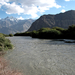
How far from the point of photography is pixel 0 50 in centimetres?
1497

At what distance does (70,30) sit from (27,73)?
51.9m

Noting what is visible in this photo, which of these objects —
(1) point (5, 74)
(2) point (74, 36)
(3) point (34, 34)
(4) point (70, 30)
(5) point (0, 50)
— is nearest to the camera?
(1) point (5, 74)

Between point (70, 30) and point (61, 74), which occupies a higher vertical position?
point (70, 30)

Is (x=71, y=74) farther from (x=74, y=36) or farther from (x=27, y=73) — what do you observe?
(x=74, y=36)

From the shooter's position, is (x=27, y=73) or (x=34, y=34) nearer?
(x=27, y=73)

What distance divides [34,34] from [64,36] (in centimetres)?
2685

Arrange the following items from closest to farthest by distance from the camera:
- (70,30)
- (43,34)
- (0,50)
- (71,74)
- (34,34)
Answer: (71,74)
(0,50)
(70,30)
(43,34)
(34,34)

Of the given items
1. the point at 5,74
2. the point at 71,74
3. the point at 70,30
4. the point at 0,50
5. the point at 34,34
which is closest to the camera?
the point at 5,74

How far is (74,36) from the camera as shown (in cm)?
4956

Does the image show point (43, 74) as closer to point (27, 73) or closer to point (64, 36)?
point (27, 73)

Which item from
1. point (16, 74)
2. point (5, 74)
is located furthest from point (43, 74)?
point (5, 74)

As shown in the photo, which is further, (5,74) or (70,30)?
(70,30)

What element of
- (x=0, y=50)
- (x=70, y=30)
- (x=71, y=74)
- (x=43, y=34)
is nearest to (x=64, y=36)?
(x=70, y=30)

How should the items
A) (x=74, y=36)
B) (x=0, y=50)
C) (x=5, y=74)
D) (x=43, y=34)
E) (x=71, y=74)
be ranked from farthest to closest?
(x=43, y=34), (x=74, y=36), (x=0, y=50), (x=71, y=74), (x=5, y=74)
